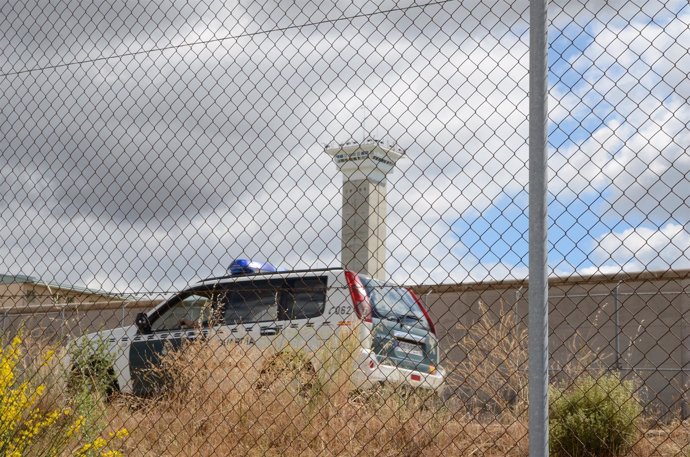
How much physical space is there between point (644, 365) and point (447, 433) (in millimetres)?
7902

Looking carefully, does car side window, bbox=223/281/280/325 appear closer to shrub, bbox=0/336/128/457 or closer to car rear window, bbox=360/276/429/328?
car rear window, bbox=360/276/429/328

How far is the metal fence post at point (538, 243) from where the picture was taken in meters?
3.41

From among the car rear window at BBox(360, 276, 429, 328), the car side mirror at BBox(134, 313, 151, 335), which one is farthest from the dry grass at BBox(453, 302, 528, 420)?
the car side mirror at BBox(134, 313, 151, 335)

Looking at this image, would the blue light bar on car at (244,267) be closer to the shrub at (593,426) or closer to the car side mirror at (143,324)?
the car side mirror at (143,324)

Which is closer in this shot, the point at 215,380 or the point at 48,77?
the point at 48,77

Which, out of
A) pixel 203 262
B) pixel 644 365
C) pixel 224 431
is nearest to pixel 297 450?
pixel 224 431

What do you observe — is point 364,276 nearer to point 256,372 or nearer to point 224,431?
point 256,372

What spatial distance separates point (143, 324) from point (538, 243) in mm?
6590

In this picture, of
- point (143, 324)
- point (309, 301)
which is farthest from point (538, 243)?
point (143, 324)

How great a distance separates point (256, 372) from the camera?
22.5 feet

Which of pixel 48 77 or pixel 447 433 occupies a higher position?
pixel 48 77

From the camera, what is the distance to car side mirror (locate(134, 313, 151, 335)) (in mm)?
9320

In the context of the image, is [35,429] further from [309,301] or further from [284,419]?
[309,301]

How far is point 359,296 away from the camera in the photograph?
28.5ft
